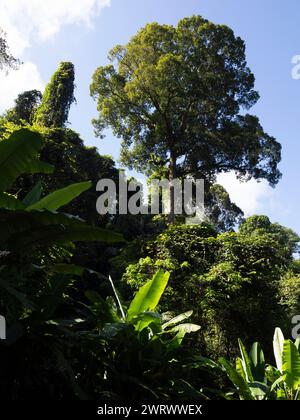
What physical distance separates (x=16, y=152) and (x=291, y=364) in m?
3.06

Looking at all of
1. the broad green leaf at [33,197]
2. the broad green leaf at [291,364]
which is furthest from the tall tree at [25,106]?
the broad green leaf at [291,364]

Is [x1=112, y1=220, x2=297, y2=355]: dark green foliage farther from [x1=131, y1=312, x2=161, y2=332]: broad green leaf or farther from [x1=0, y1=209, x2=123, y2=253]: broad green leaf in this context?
[x1=0, y1=209, x2=123, y2=253]: broad green leaf

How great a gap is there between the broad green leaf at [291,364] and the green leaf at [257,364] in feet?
2.22

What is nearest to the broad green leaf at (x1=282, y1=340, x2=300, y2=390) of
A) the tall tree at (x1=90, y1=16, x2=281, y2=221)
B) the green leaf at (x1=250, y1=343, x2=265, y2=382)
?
the green leaf at (x1=250, y1=343, x2=265, y2=382)

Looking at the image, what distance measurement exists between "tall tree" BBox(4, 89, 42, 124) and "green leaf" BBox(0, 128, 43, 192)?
726 inches

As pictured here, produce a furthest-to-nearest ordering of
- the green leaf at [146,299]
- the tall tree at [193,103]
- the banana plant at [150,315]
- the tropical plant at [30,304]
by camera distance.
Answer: the tall tree at [193,103]
the green leaf at [146,299]
the banana plant at [150,315]
the tropical plant at [30,304]

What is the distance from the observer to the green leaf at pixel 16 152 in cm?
344

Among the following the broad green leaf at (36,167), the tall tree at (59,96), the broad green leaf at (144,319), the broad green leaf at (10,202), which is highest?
the tall tree at (59,96)

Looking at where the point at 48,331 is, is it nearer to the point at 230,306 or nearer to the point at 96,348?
the point at 96,348

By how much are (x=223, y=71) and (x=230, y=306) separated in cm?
1208

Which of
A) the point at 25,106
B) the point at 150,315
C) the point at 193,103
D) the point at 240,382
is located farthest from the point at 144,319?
the point at 25,106

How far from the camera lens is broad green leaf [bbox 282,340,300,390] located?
416 cm

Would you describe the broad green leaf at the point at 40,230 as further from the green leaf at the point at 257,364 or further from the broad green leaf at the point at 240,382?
the green leaf at the point at 257,364

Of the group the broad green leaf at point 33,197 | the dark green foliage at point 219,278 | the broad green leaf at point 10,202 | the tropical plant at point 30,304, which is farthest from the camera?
the dark green foliage at point 219,278
